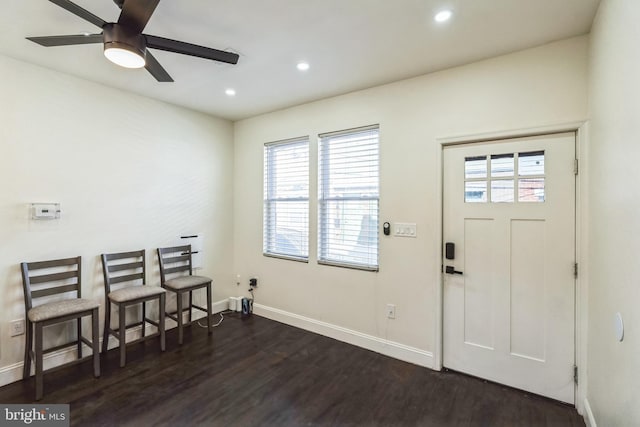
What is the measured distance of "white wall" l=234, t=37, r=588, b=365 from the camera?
7.41 ft

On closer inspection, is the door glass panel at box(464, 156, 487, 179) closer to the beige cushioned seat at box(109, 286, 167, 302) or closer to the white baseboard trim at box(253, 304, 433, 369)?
the white baseboard trim at box(253, 304, 433, 369)

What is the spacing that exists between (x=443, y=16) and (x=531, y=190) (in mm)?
1445

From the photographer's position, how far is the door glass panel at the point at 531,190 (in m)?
2.30

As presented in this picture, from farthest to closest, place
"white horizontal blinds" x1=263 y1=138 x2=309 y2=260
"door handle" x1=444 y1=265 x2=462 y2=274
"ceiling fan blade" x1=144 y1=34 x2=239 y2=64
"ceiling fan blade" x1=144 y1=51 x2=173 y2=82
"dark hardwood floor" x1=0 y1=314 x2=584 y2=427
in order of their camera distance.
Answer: "white horizontal blinds" x1=263 y1=138 x2=309 y2=260
"door handle" x1=444 y1=265 x2=462 y2=274
"dark hardwood floor" x1=0 y1=314 x2=584 y2=427
"ceiling fan blade" x1=144 y1=51 x2=173 y2=82
"ceiling fan blade" x1=144 y1=34 x2=239 y2=64

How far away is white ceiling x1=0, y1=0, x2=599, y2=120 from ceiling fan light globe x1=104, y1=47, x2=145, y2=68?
346 mm

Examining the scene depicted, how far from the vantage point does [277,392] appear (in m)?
2.38

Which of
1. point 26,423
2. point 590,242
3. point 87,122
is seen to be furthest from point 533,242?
point 87,122

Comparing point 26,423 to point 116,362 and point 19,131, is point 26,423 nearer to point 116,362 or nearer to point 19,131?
point 116,362

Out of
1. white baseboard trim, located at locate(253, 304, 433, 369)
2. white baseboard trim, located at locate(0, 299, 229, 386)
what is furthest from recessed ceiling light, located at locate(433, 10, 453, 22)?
white baseboard trim, located at locate(0, 299, 229, 386)

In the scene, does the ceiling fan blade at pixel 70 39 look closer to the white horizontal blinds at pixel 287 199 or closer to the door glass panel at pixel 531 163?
the white horizontal blinds at pixel 287 199

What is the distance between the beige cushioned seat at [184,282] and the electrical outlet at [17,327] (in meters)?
1.15

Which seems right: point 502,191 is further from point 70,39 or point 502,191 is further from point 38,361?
point 38,361

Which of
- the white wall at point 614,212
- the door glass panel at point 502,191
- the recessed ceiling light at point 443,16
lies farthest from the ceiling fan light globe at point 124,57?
the door glass panel at point 502,191

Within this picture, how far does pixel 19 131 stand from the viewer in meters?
2.52
